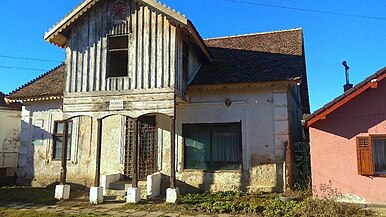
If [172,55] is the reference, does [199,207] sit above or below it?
below

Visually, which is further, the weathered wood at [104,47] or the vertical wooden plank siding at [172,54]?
the weathered wood at [104,47]

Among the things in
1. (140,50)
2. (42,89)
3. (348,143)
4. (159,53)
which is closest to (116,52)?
(140,50)

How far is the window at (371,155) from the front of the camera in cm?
922

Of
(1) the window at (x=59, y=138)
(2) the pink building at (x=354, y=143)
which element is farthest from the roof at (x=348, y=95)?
(1) the window at (x=59, y=138)

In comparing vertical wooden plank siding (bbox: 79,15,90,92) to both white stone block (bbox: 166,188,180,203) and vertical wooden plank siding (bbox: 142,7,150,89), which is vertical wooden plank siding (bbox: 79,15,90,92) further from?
white stone block (bbox: 166,188,180,203)

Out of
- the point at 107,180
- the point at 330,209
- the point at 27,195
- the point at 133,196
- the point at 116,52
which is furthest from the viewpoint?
the point at 116,52

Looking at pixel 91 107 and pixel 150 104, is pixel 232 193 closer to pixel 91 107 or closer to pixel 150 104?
pixel 150 104

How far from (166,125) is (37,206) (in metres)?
5.27

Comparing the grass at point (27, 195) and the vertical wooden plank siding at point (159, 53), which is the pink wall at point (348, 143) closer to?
the vertical wooden plank siding at point (159, 53)

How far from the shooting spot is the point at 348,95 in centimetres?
927

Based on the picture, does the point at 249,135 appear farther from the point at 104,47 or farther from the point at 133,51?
the point at 104,47

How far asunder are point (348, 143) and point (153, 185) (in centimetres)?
656

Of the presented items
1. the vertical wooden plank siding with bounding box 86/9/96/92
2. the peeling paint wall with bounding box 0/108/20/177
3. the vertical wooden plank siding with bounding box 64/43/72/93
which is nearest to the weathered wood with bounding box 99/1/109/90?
the vertical wooden plank siding with bounding box 86/9/96/92

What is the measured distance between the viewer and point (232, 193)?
11055 mm
